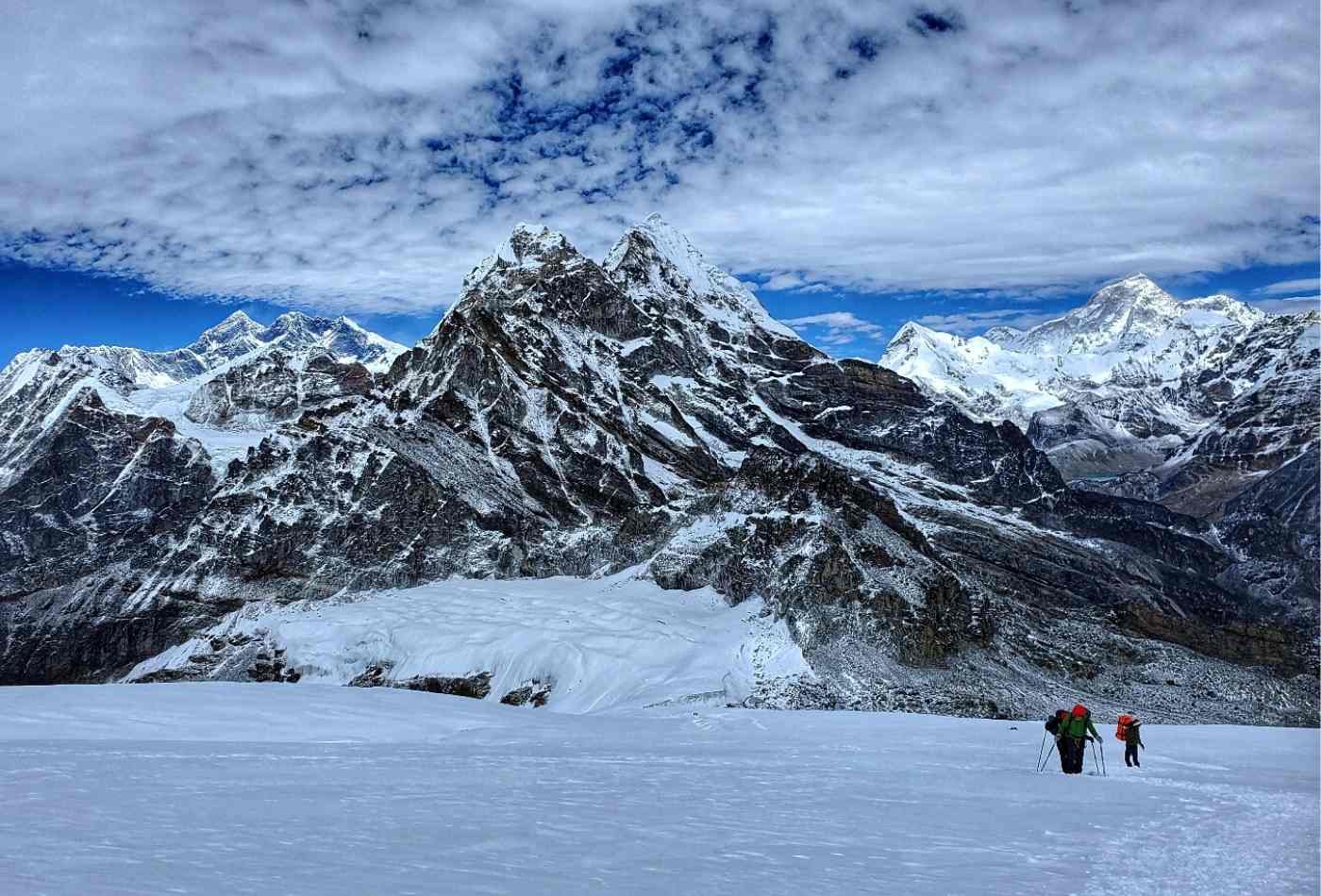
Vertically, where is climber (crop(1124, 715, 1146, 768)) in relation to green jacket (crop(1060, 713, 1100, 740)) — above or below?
below

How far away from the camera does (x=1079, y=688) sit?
108 m

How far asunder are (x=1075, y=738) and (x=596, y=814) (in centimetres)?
1619

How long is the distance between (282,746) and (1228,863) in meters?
23.3

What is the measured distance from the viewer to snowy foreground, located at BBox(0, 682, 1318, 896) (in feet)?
42.0

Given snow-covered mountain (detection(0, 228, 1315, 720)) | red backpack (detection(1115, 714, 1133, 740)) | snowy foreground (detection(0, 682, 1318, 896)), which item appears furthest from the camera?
snow-covered mountain (detection(0, 228, 1315, 720))

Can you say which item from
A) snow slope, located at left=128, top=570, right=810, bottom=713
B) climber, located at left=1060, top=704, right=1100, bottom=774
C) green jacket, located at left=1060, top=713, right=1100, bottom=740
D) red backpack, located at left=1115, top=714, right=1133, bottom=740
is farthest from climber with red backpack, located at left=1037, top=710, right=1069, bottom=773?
snow slope, located at left=128, top=570, right=810, bottom=713

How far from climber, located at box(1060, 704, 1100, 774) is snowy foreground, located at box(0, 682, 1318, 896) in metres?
1.02

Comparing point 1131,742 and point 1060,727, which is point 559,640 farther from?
point 1060,727

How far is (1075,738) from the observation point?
27562 millimetres

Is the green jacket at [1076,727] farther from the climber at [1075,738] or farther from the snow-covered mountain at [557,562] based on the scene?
the snow-covered mountain at [557,562]

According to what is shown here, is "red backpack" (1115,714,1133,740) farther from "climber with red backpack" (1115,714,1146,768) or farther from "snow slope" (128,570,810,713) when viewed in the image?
"snow slope" (128,570,810,713)

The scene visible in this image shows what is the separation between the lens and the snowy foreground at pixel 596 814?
42.0 ft

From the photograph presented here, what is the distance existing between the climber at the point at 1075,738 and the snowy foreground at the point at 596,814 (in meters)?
1.02

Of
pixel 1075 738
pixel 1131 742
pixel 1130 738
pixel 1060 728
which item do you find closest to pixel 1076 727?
pixel 1075 738
